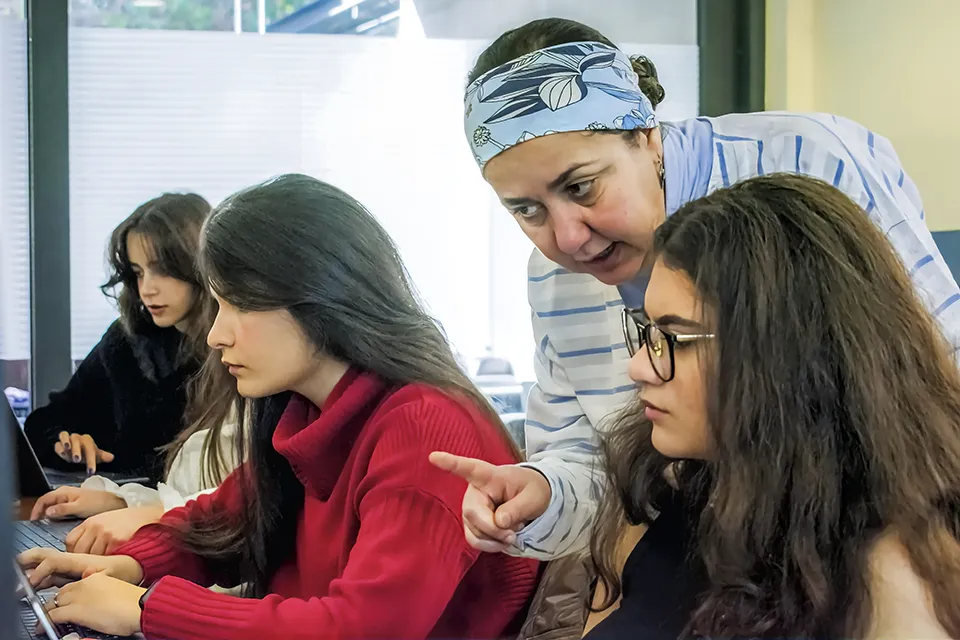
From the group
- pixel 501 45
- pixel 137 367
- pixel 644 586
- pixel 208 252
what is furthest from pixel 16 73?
pixel 644 586

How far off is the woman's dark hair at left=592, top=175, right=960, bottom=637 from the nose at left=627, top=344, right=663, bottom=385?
0.04 m

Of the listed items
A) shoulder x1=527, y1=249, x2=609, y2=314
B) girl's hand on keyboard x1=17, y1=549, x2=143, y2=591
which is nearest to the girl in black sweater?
girl's hand on keyboard x1=17, y1=549, x2=143, y2=591

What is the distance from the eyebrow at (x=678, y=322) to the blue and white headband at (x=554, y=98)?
229 millimetres

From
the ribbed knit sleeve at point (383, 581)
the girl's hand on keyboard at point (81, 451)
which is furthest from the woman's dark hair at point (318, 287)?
the girl's hand on keyboard at point (81, 451)

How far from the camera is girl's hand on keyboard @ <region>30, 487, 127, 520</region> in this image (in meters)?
1.28

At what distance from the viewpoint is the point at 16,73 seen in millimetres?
1936

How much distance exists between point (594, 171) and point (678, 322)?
20 cm

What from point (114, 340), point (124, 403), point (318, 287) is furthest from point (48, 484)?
point (318, 287)

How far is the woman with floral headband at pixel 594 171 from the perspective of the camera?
877mm

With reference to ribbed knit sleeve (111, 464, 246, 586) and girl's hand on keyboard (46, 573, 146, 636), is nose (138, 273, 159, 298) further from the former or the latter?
girl's hand on keyboard (46, 573, 146, 636)

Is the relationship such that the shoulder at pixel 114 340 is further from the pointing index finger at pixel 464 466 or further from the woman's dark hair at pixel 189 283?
the pointing index finger at pixel 464 466

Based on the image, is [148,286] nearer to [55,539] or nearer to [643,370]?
[55,539]

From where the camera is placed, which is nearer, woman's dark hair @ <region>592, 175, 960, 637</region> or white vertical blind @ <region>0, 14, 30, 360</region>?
woman's dark hair @ <region>592, 175, 960, 637</region>

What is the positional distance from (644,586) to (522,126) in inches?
16.3
